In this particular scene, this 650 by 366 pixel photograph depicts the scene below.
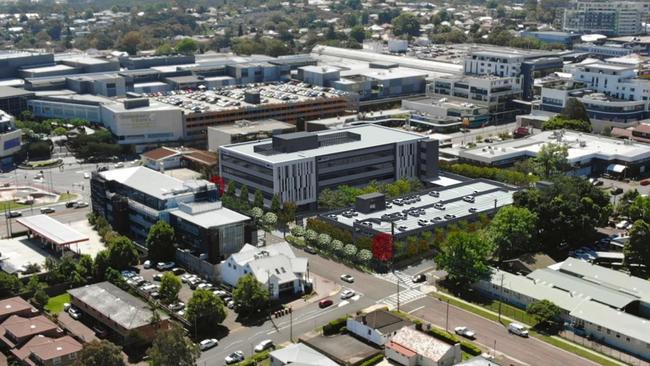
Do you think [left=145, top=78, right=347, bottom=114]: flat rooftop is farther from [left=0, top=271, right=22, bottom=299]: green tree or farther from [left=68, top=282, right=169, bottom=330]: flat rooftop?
[left=68, top=282, right=169, bottom=330]: flat rooftop

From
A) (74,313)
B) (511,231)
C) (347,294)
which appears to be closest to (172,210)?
(74,313)

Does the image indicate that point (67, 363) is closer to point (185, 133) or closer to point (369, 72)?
point (185, 133)

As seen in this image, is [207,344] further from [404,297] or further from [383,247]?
[383,247]

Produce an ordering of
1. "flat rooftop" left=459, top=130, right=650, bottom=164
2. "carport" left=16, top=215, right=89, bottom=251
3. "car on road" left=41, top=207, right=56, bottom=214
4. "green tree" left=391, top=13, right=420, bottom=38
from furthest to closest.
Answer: "green tree" left=391, top=13, right=420, bottom=38 → "flat rooftop" left=459, top=130, right=650, bottom=164 → "car on road" left=41, top=207, right=56, bottom=214 → "carport" left=16, top=215, right=89, bottom=251

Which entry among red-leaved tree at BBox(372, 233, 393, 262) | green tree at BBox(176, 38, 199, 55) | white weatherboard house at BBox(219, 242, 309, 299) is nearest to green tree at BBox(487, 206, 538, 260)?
red-leaved tree at BBox(372, 233, 393, 262)

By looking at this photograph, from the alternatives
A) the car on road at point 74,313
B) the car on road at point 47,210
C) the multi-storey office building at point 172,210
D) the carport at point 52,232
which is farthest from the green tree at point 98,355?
the car on road at point 47,210

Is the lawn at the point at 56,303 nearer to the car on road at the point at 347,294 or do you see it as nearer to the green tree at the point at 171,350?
the green tree at the point at 171,350

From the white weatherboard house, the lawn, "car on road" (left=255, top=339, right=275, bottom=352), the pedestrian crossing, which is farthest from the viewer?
the white weatherboard house
